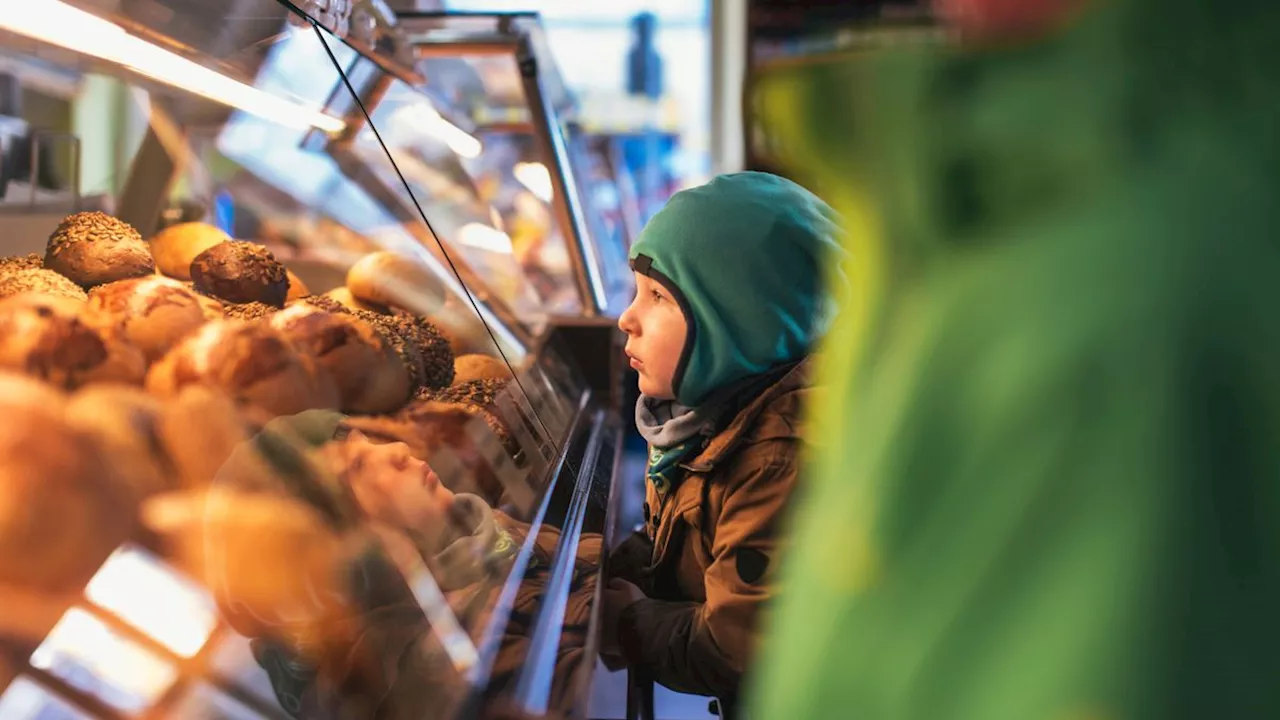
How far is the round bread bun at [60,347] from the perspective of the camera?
69 cm

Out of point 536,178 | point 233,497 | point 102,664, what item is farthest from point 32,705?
point 536,178

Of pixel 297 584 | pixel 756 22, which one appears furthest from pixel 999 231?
pixel 756 22

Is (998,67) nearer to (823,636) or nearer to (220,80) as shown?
(823,636)

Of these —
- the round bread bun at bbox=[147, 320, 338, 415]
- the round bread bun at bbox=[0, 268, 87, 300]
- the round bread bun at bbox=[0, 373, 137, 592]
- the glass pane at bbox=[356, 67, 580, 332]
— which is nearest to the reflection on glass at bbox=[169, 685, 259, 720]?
the round bread bun at bbox=[0, 373, 137, 592]

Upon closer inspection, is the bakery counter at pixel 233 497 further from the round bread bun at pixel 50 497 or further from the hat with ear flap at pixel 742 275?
the hat with ear flap at pixel 742 275

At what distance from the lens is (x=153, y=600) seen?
65cm

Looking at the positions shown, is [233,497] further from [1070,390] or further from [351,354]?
[1070,390]

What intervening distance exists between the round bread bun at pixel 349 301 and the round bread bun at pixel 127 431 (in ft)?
1.25

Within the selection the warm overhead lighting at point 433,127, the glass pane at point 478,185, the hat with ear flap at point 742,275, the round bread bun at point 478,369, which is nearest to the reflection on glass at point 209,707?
the round bread bun at point 478,369

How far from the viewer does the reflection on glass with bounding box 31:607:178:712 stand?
1.96ft

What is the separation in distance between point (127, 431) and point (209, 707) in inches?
8.3

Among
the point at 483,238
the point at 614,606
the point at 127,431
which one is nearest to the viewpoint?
the point at 127,431

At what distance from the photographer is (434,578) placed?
791 mm

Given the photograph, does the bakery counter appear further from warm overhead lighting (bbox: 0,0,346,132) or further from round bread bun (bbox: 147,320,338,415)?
warm overhead lighting (bbox: 0,0,346,132)
